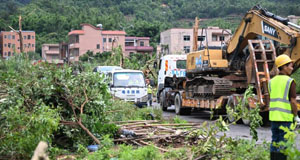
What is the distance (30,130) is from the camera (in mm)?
8695

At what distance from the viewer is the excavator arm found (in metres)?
14.7

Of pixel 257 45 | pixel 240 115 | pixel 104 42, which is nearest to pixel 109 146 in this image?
pixel 240 115

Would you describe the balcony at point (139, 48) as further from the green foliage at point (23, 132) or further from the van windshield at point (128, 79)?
the green foliage at point (23, 132)

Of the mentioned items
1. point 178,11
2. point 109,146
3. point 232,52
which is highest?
point 178,11

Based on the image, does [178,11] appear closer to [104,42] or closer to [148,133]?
[104,42]

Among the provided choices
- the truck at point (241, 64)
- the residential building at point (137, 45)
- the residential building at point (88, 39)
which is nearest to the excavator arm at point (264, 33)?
the truck at point (241, 64)

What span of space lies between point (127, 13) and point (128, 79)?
137m

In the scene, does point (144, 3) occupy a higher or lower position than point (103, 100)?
higher

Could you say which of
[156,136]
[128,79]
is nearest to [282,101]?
[156,136]

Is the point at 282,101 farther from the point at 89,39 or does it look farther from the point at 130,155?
the point at 89,39

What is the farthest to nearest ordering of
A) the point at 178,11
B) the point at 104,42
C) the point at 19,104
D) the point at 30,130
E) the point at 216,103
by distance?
the point at 178,11, the point at 104,42, the point at 216,103, the point at 19,104, the point at 30,130

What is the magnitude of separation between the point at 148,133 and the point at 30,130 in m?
3.04

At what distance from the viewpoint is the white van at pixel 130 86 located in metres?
21.7

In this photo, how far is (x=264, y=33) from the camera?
51.8 ft
